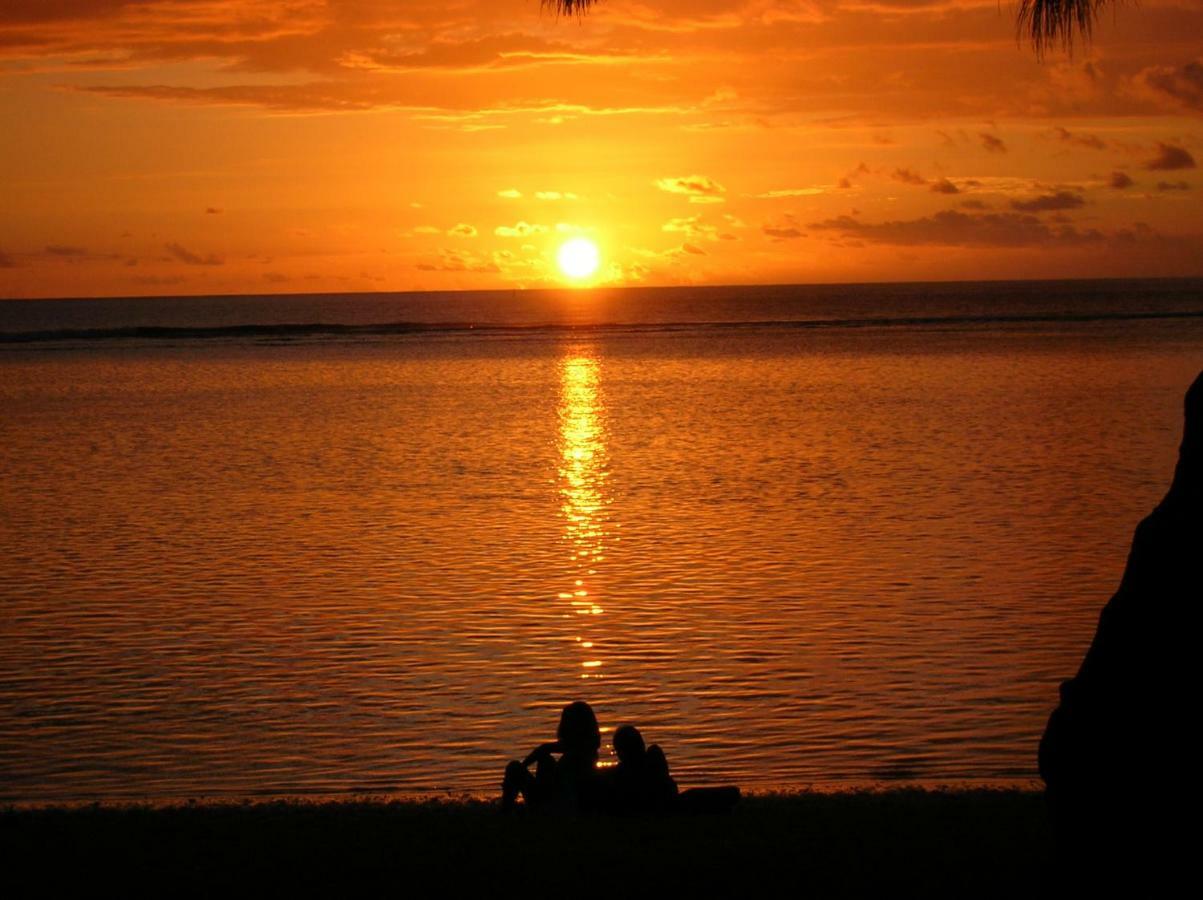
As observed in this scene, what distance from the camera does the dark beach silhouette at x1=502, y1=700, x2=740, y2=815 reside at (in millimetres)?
7672

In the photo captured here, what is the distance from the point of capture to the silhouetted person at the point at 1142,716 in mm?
4441

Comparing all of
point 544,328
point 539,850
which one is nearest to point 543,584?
point 539,850

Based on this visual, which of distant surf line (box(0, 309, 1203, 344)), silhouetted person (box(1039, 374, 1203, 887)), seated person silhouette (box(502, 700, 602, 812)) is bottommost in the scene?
distant surf line (box(0, 309, 1203, 344))

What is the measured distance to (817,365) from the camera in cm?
5372

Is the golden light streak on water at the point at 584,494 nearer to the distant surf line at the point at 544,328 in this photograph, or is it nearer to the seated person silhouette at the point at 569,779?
the seated person silhouette at the point at 569,779

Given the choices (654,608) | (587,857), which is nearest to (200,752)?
(587,857)

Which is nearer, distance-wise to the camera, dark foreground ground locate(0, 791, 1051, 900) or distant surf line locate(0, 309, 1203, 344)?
dark foreground ground locate(0, 791, 1051, 900)

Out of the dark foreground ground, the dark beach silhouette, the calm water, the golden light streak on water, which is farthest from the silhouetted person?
the golden light streak on water

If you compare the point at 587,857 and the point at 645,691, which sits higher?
the point at 587,857

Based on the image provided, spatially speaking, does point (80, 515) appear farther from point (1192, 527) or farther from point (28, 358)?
point (28, 358)

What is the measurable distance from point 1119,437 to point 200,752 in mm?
21167

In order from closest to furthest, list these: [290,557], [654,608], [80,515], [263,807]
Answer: [263,807] → [654,608] → [290,557] → [80,515]

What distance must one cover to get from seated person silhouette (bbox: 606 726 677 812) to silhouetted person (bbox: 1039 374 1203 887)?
3.15 m

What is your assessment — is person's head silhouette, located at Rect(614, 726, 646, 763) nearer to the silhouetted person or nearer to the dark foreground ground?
the dark foreground ground
